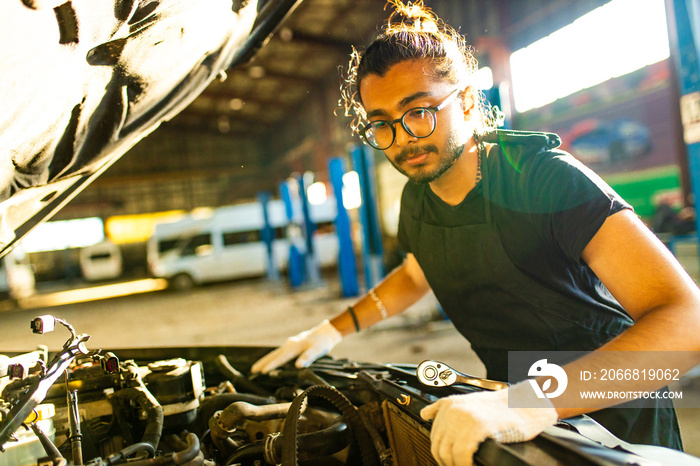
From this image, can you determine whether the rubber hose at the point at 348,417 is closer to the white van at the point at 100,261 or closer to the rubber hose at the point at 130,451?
the rubber hose at the point at 130,451

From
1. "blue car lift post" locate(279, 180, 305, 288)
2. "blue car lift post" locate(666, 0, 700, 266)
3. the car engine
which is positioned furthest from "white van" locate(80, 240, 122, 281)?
"blue car lift post" locate(666, 0, 700, 266)

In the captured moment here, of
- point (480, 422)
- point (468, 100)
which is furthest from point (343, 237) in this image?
point (480, 422)

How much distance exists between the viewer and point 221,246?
491 inches

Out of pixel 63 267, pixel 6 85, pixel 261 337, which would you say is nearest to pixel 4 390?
pixel 6 85

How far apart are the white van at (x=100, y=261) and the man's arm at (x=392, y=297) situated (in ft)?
57.6

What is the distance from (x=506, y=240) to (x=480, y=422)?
1.82ft

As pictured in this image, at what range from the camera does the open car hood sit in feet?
2.99

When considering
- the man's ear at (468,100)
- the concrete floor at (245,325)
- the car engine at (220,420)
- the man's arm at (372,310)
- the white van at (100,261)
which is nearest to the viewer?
the car engine at (220,420)

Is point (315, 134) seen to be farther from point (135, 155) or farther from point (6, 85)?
point (6, 85)

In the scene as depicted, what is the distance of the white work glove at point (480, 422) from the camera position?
29.0 inches

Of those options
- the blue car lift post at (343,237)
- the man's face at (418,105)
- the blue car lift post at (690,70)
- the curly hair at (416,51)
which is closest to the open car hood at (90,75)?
the curly hair at (416,51)

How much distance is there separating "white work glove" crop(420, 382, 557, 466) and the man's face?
0.60 m

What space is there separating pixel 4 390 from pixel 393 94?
1.12m

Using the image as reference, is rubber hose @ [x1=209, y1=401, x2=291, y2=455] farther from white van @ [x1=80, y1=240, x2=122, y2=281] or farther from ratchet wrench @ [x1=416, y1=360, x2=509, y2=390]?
white van @ [x1=80, y1=240, x2=122, y2=281]
